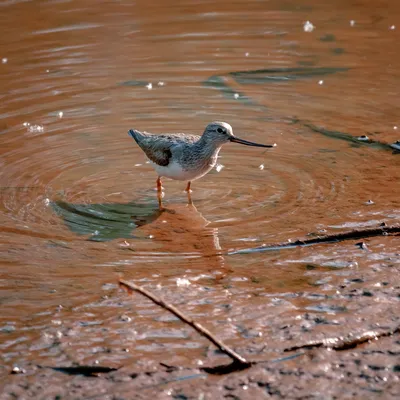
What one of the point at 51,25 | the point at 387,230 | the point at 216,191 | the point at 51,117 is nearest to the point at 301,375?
the point at 387,230

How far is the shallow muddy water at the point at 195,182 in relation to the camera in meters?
5.73

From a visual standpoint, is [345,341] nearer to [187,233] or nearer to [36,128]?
[187,233]

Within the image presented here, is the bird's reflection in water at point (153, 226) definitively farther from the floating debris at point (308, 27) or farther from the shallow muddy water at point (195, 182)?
the floating debris at point (308, 27)

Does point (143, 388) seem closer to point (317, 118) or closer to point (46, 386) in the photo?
point (46, 386)

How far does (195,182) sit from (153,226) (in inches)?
58.5

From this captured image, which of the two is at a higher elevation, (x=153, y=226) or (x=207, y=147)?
(x=207, y=147)

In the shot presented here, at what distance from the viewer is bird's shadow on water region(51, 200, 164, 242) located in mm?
7719

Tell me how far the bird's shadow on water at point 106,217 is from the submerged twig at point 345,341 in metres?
2.88

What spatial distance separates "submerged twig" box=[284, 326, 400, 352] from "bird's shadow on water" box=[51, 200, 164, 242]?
288 centimetres

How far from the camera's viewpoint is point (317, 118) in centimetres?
1059

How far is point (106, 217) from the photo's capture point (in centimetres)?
811

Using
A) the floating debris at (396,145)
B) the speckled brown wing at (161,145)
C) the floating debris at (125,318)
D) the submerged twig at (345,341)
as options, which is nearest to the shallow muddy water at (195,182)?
the floating debris at (125,318)

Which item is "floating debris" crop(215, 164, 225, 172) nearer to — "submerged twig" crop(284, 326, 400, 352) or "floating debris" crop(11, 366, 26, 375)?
"submerged twig" crop(284, 326, 400, 352)

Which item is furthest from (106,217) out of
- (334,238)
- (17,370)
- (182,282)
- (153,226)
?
(17,370)
